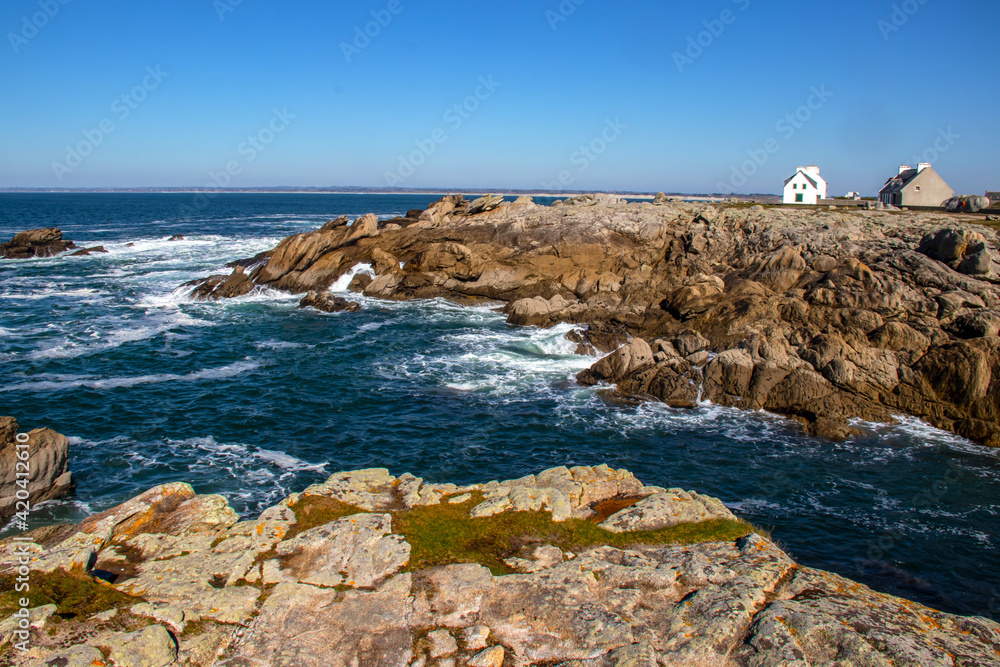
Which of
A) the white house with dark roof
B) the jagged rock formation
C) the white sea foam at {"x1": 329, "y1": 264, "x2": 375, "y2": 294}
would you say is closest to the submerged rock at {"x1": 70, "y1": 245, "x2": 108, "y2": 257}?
the jagged rock formation

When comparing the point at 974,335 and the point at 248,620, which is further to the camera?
the point at 974,335

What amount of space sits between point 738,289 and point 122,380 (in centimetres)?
3447

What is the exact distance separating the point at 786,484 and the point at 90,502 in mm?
23672

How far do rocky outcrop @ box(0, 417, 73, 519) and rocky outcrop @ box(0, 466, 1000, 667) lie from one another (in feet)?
23.3

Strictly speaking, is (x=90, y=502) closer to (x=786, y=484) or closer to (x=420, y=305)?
(x=786, y=484)

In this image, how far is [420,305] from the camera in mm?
50250

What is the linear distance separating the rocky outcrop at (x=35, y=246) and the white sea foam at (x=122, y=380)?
53.4 metres

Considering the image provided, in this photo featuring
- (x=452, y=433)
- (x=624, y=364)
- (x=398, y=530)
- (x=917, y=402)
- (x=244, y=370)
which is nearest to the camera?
(x=398, y=530)

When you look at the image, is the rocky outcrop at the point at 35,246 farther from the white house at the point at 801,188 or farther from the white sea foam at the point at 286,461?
the white house at the point at 801,188

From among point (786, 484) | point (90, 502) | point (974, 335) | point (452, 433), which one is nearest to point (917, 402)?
point (974, 335)

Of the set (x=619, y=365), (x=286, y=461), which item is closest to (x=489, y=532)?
(x=286, y=461)

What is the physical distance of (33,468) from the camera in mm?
19359

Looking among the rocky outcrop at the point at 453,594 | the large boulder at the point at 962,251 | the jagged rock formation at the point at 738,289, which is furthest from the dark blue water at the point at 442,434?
the large boulder at the point at 962,251

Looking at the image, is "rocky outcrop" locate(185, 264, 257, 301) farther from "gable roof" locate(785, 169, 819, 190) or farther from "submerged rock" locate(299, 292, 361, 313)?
"gable roof" locate(785, 169, 819, 190)
